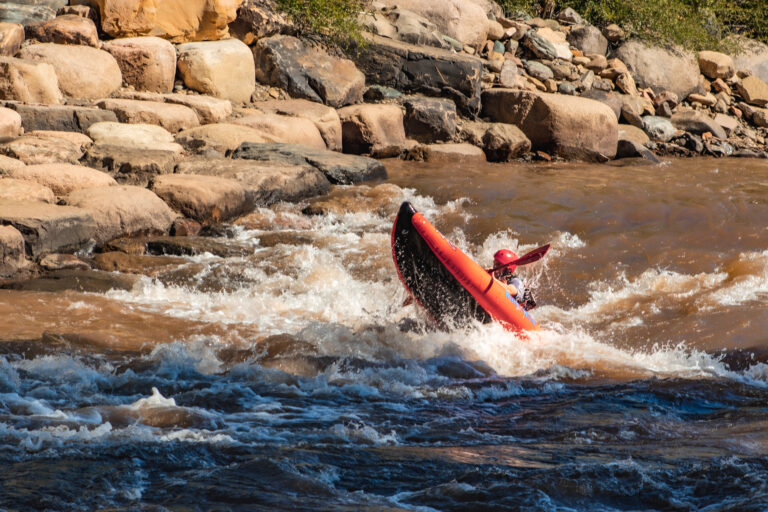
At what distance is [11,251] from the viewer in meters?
6.22

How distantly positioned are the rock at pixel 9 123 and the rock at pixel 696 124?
11.5 m

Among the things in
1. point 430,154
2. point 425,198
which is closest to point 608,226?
point 425,198

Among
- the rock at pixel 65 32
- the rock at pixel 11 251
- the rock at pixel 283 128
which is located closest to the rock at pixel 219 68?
the rock at pixel 283 128

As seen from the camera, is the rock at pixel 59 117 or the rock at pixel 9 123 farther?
the rock at pixel 59 117

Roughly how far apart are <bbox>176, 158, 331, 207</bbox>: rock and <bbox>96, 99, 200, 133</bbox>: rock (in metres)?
1.15

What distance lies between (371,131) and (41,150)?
4.91 metres

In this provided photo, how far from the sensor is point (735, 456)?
142 inches

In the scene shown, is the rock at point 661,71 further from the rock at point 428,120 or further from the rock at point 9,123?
the rock at point 9,123

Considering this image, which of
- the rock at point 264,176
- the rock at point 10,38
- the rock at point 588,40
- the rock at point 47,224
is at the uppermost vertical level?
the rock at point 10,38

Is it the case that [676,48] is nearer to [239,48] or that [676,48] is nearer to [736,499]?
[239,48]

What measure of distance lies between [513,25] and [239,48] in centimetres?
662

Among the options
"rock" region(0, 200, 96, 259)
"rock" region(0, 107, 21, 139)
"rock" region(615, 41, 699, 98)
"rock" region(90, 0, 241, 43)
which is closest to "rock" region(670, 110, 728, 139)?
"rock" region(615, 41, 699, 98)

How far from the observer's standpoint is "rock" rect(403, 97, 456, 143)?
1239 centimetres

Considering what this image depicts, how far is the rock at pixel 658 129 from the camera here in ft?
47.4
